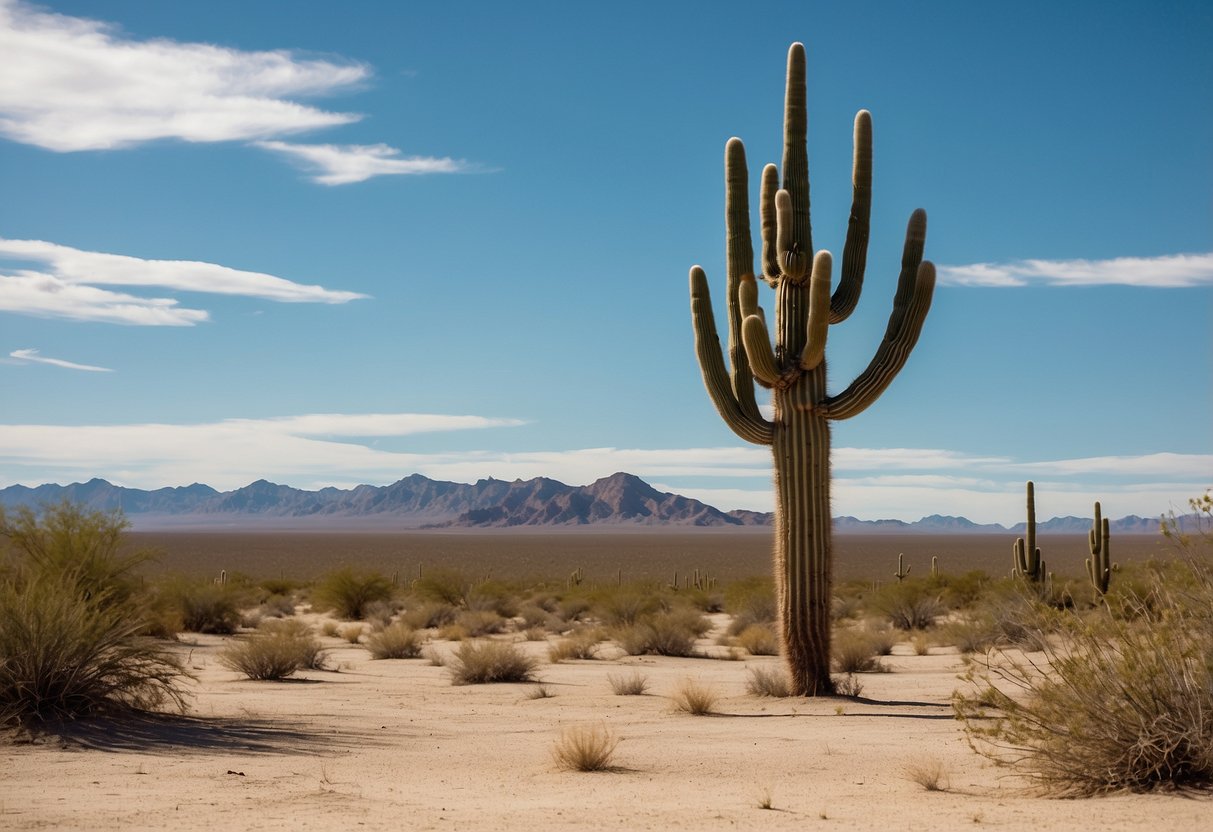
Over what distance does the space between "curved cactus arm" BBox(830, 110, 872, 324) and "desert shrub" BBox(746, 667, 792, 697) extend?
17.5 feet

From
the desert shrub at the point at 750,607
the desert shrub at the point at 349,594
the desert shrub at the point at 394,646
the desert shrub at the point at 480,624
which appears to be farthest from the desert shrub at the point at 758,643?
the desert shrub at the point at 349,594

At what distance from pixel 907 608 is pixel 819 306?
1688cm

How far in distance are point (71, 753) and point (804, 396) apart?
978cm

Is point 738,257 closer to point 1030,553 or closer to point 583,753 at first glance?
point 583,753

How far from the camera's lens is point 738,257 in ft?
56.6

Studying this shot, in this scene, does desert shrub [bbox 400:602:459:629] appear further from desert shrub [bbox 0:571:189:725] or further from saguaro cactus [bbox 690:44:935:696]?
desert shrub [bbox 0:571:189:725]

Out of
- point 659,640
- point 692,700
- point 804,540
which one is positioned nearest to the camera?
point 692,700

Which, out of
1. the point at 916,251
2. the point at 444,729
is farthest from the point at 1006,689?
the point at 444,729

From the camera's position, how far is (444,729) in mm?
13906

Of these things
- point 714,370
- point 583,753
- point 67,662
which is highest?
point 714,370

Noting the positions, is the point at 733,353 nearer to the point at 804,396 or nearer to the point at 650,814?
the point at 804,396

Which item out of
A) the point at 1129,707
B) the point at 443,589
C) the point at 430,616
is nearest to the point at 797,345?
the point at 1129,707

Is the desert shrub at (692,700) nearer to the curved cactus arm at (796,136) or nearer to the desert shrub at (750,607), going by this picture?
Result: the curved cactus arm at (796,136)

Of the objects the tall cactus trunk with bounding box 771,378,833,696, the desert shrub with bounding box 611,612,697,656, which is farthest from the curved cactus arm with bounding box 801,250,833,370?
the desert shrub with bounding box 611,612,697,656
